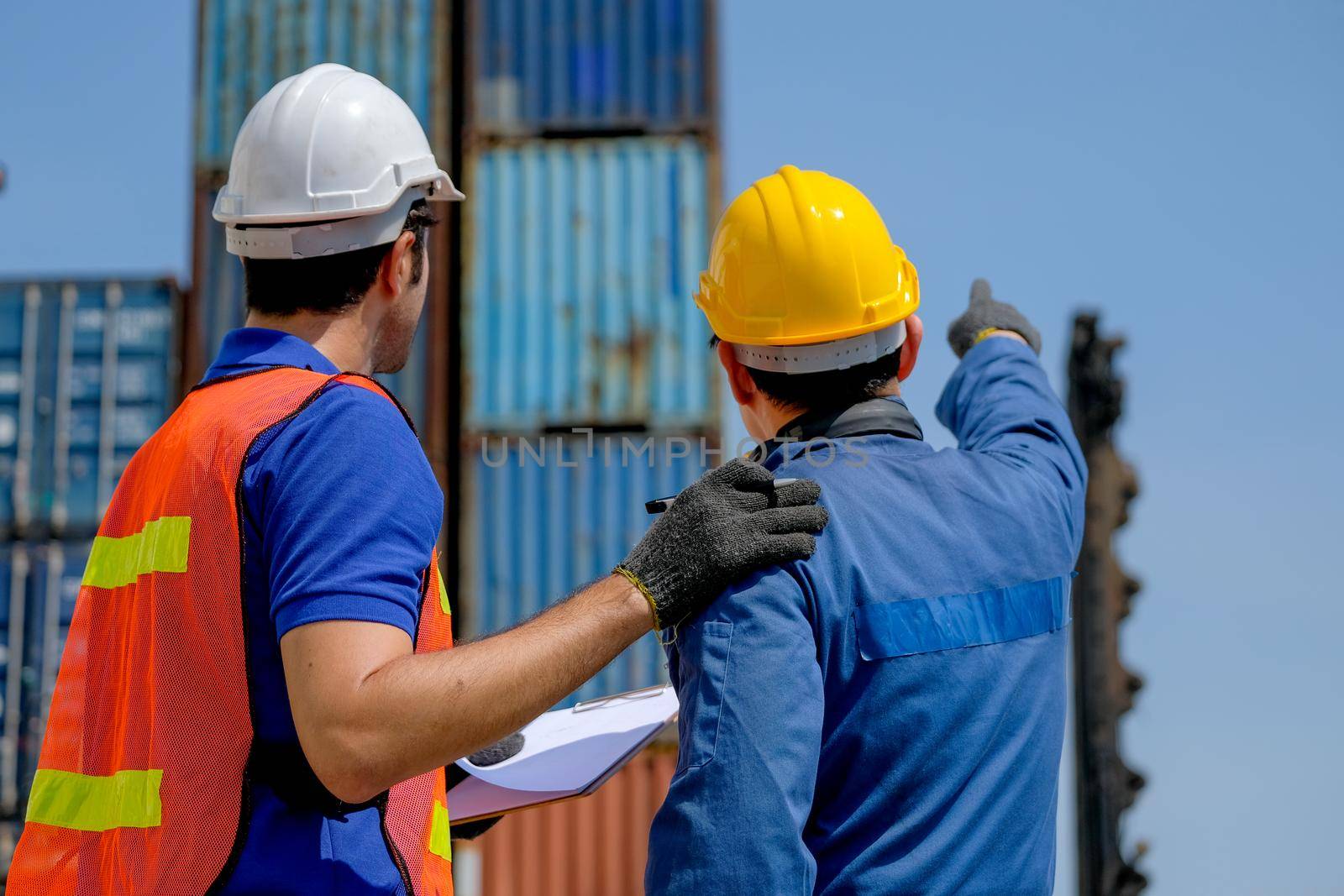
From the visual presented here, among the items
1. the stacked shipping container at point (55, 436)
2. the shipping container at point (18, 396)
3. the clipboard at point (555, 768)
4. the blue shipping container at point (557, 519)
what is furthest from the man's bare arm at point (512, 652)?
the shipping container at point (18, 396)

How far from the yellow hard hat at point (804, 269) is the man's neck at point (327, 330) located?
74cm

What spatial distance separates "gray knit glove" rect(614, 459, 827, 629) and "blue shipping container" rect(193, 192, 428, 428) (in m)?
11.1

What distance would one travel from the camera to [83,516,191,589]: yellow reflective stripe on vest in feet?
7.34

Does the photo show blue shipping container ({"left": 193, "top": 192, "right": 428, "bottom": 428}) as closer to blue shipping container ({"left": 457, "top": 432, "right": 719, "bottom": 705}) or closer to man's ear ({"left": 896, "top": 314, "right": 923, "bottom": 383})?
blue shipping container ({"left": 457, "top": 432, "right": 719, "bottom": 705})

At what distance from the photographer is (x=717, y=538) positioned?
236 cm

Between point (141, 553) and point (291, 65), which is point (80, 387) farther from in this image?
point (141, 553)

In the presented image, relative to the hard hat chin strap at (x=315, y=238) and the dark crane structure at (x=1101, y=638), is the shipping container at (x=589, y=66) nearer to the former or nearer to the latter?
the dark crane structure at (x=1101, y=638)

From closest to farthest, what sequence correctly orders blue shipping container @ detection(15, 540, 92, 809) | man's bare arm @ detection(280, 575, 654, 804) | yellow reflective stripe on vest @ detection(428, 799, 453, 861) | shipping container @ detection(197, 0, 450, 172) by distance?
man's bare arm @ detection(280, 575, 654, 804), yellow reflective stripe on vest @ detection(428, 799, 453, 861), blue shipping container @ detection(15, 540, 92, 809), shipping container @ detection(197, 0, 450, 172)

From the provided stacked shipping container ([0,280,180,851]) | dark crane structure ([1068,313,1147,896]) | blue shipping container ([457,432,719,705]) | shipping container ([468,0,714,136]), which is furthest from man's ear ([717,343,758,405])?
stacked shipping container ([0,280,180,851])

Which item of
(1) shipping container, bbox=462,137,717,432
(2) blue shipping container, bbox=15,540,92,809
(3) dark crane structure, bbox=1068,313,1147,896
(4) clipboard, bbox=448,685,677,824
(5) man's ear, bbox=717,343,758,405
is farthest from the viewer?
(2) blue shipping container, bbox=15,540,92,809

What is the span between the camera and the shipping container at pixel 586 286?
43.3ft

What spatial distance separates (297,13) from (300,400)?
13.2m

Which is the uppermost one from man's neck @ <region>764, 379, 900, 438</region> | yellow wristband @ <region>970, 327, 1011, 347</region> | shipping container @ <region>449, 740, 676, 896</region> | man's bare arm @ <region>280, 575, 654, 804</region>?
yellow wristband @ <region>970, 327, 1011, 347</region>

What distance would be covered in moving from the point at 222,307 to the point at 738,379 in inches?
446
